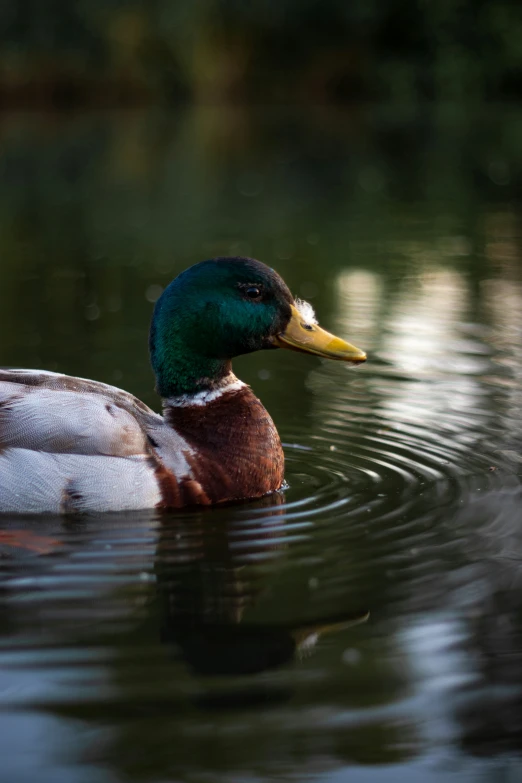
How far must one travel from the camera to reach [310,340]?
5652 millimetres

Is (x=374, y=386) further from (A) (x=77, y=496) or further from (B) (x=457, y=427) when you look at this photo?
(A) (x=77, y=496)

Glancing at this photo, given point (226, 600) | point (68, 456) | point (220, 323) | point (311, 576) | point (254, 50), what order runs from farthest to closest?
1. point (254, 50)
2. point (220, 323)
3. point (68, 456)
4. point (311, 576)
5. point (226, 600)

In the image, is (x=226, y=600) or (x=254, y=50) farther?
(x=254, y=50)

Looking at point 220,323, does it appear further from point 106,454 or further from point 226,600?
point 226,600

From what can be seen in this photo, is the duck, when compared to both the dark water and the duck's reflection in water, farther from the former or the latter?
the duck's reflection in water

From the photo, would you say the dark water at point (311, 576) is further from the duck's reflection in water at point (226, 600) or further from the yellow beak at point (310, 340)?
the yellow beak at point (310, 340)

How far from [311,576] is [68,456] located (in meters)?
1.15

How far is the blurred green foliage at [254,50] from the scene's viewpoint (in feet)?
121

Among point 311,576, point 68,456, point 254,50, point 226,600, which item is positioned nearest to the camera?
point 226,600

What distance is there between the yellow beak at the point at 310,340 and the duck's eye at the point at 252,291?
0.57 feet

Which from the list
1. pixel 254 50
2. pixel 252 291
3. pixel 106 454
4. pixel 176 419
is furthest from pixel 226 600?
pixel 254 50

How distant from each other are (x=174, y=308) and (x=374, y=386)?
7.10 ft

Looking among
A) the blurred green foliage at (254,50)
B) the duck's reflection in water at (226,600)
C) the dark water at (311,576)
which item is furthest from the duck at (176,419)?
the blurred green foliage at (254,50)

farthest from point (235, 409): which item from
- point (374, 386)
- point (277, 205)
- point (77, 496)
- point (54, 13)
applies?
point (54, 13)
